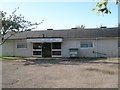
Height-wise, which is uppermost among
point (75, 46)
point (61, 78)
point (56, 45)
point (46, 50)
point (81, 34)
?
point (81, 34)

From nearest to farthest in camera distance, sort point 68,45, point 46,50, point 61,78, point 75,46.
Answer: point 61,78
point 75,46
point 68,45
point 46,50

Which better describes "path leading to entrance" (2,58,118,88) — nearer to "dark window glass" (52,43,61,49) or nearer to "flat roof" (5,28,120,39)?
"dark window glass" (52,43,61,49)

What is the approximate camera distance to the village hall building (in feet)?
60.0

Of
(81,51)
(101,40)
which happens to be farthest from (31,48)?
(101,40)

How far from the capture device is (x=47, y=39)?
61.7 ft

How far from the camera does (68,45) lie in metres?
19.2

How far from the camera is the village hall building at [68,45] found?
18.3m

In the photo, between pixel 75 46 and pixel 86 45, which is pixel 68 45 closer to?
pixel 75 46

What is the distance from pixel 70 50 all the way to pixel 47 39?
141 inches

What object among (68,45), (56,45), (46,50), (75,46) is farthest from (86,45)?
(46,50)

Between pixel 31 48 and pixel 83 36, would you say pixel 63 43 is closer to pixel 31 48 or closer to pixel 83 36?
pixel 83 36

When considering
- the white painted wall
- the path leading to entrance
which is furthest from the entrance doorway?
the path leading to entrance

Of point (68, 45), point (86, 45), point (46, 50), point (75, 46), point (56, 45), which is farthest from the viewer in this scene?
point (46, 50)

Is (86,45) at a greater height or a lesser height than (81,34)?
lesser
